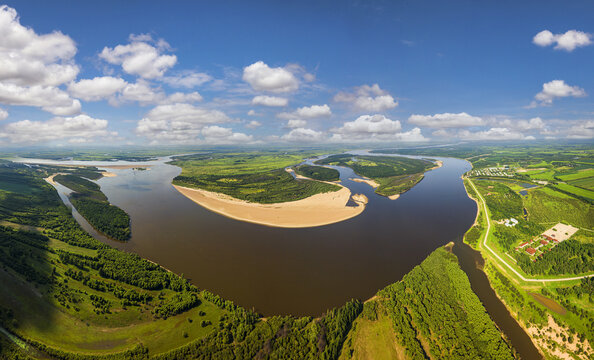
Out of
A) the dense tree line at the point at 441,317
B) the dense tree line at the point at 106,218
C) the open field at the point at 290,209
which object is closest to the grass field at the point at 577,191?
the open field at the point at 290,209

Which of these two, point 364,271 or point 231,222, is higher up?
point 231,222

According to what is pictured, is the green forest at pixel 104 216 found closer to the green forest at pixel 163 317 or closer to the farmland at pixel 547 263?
the green forest at pixel 163 317

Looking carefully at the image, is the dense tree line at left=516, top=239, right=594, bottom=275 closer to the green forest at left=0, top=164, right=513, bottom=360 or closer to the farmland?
the farmland

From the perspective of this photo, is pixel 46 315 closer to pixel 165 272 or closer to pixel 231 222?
pixel 165 272

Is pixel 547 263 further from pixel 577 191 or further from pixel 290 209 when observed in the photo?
pixel 577 191

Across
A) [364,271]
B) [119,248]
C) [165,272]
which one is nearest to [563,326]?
[364,271]

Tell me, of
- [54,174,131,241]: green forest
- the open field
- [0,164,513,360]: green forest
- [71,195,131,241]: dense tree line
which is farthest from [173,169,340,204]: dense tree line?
[0,164,513,360]: green forest
